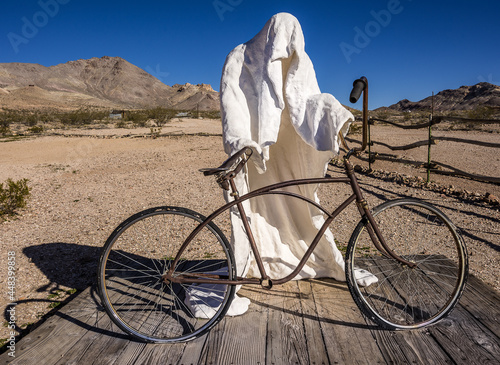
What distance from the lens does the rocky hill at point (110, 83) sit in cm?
11712

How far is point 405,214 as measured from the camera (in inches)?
206

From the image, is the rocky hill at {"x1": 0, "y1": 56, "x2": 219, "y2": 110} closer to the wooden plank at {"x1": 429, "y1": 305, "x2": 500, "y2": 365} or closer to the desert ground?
the desert ground

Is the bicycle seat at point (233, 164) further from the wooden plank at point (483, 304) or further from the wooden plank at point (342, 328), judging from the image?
the wooden plank at point (483, 304)

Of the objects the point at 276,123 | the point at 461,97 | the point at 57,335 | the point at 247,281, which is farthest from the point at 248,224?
the point at 461,97

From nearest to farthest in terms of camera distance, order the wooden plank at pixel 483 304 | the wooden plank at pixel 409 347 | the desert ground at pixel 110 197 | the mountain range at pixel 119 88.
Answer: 1. the wooden plank at pixel 409 347
2. the wooden plank at pixel 483 304
3. the desert ground at pixel 110 197
4. the mountain range at pixel 119 88

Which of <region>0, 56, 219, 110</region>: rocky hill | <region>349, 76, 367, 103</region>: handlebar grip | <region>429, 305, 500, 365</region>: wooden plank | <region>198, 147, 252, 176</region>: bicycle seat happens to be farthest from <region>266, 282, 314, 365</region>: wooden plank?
<region>0, 56, 219, 110</region>: rocky hill

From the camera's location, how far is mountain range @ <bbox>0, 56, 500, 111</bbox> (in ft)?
311

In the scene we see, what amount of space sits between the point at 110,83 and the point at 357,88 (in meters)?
158

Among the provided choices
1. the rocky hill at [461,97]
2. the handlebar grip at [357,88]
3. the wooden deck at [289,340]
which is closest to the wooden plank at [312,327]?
the wooden deck at [289,340]

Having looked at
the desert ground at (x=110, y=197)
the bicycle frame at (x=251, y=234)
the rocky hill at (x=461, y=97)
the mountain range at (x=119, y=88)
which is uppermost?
the mountain range at (x=119, y=88)

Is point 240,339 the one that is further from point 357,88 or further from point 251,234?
point 357,88

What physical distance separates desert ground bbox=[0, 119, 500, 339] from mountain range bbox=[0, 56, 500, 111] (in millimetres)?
82369

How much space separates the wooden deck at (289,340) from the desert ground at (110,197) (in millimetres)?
896

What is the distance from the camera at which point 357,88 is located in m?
1.92
